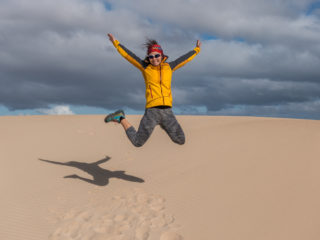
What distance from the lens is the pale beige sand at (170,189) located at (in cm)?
496

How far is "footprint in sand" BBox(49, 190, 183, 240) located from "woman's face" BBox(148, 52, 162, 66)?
2.67 m

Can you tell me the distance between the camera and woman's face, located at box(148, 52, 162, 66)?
5121 mm

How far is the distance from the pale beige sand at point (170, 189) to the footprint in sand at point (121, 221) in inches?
0.7

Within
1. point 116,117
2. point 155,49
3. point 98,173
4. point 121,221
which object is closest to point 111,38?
point 155,49

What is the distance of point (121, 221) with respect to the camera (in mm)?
5367

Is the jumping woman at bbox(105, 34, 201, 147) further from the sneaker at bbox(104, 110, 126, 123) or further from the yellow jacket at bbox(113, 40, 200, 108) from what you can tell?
the sneaker at bbox(104, 110, 126, 123)

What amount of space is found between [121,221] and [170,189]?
162 cm

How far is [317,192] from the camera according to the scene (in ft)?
17.9

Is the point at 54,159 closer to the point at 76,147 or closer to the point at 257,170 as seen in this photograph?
the point at 76,147

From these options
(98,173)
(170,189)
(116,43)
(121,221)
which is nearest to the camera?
(121,221)

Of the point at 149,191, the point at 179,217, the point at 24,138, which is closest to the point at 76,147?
the point at 24,138

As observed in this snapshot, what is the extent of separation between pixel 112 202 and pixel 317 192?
152 inches

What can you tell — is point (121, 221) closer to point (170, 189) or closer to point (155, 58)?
point (170, 189)

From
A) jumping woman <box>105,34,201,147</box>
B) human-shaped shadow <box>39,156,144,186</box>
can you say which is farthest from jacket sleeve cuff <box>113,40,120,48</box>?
human-shaped shadow <box>39,156,144,186</box>
